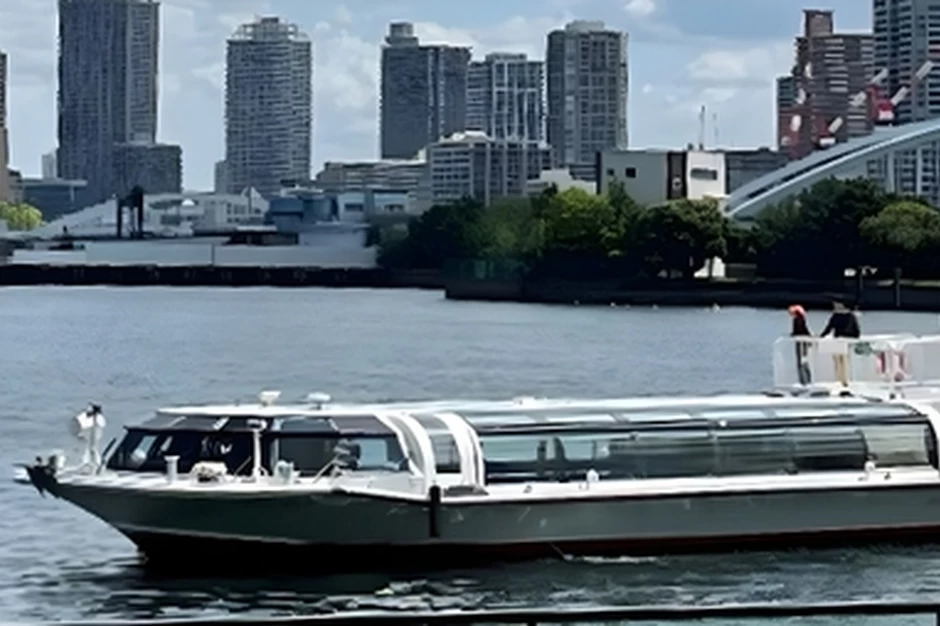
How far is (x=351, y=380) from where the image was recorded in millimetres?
68125

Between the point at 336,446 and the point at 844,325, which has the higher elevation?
the point at 844,325

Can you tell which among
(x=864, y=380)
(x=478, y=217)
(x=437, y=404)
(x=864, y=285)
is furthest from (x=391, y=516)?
(x=478, y=217)

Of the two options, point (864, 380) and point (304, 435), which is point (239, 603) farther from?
point (864, 380)

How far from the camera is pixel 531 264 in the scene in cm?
16512

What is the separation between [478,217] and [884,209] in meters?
50.2

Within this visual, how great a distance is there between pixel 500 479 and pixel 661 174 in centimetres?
14663

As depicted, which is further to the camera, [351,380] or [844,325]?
[351,380]

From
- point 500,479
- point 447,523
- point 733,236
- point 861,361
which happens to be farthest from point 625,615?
point 733,236

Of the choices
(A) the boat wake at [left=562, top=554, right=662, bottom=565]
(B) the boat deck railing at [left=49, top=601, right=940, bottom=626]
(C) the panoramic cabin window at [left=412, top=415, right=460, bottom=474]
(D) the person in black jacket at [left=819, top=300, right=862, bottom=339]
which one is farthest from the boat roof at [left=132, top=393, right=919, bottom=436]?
(B) the boat deck railing at [left=49, top=601, right=940, bottom=626]

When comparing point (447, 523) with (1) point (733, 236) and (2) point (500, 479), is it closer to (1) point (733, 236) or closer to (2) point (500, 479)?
(2) point (500, 479)

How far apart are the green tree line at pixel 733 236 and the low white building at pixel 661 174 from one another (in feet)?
19.2

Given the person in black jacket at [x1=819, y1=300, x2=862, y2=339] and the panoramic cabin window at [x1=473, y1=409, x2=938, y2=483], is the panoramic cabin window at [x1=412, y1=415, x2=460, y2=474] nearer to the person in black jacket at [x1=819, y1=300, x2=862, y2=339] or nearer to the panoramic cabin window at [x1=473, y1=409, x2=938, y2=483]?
the panoramic cabin window at [x1=473, y1=409, x2=938, y2=483]

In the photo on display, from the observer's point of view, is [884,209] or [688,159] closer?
[884,209]

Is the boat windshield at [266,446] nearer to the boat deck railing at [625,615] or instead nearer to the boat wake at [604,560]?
the boat wake at [604,560]
